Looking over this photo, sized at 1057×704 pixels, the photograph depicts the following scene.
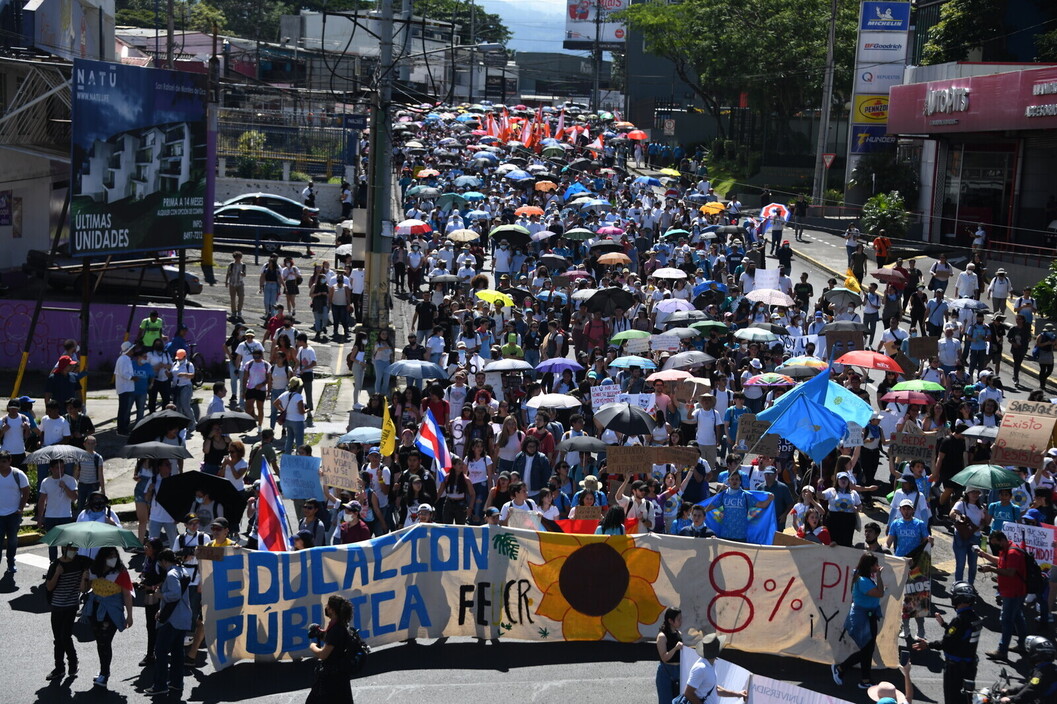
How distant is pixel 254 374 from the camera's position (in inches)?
779

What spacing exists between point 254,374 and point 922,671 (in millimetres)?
11307

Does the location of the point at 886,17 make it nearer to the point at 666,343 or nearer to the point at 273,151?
the point at 273,151

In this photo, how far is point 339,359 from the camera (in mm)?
25984

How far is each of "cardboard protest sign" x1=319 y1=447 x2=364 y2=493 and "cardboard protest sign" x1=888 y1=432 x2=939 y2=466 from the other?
7323 millimetres

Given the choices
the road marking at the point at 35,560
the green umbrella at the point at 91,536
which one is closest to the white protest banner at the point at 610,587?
the green umbrella at the point at 91,536

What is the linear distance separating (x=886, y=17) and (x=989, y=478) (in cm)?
3504

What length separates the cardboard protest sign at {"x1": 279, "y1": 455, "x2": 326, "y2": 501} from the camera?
13.8 metres

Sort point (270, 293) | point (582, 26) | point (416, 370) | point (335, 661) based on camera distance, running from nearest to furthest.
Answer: point (335, 661) < point (416, 370) < point (270, 293) < point (582, 26)

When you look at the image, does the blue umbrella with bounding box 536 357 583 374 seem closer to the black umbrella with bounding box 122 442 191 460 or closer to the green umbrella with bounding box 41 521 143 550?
the black umbrella with bounding box 122 442 191 460

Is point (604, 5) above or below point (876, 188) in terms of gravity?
above

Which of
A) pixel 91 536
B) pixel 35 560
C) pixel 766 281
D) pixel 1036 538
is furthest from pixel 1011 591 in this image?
pixel 766 281

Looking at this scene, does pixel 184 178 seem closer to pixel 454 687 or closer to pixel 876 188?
pixel 454 687

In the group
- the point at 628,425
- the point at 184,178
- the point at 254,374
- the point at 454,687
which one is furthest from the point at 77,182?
the point at 454,687

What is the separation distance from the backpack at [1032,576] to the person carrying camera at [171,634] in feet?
26.2
